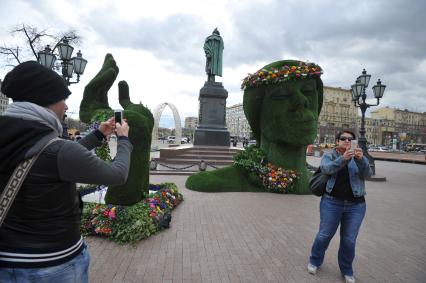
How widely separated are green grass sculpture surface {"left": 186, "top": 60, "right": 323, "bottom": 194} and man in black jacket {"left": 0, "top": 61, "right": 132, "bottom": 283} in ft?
24.6

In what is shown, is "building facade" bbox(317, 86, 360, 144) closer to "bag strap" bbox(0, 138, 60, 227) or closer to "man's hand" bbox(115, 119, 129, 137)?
"man's hand" bbox(115, 119, 129, 137)

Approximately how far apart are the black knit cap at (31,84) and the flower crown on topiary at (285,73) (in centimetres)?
785

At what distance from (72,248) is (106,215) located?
356 cm

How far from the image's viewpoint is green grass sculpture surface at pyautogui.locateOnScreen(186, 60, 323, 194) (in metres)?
8.94

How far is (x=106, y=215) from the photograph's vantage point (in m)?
5.04

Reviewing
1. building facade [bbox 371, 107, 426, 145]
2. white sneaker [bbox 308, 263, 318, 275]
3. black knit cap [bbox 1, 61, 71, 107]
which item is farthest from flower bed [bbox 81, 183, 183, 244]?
building facade [bbox 371, 107, 426, 145]

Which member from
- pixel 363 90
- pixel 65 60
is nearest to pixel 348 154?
pixel 65 60

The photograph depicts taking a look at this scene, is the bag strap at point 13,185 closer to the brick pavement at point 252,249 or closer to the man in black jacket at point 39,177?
the man in black jacket at point 39,177

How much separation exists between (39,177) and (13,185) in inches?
4.7

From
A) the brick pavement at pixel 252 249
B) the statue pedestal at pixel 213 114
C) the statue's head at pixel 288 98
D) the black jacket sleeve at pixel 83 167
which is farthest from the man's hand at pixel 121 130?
the statue pedestal at pixel 213 114

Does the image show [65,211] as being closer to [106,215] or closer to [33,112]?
[33,112]

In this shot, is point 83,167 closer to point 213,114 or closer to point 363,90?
point 363,90

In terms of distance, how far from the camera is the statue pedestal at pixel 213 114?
64.4ft

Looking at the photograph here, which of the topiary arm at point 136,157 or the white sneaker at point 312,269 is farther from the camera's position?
the topiary arm at point 136,157
